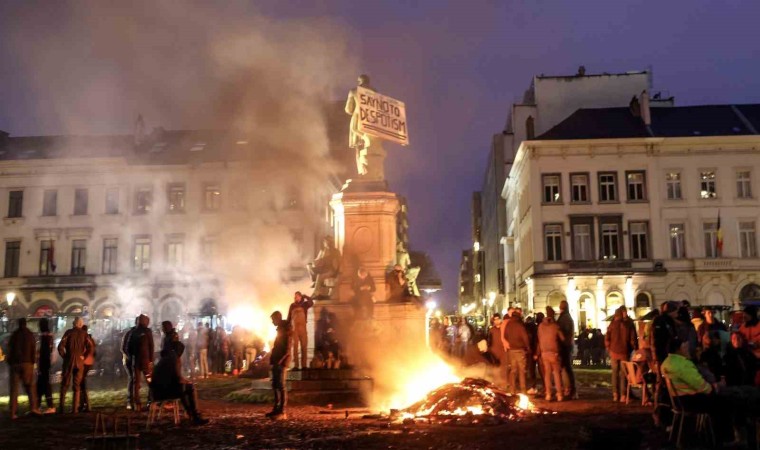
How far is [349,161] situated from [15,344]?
2347cm

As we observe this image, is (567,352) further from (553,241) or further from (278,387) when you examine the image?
(553,241)

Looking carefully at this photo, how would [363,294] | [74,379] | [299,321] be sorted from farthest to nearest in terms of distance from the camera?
[363,294], [299,321], [74,379]

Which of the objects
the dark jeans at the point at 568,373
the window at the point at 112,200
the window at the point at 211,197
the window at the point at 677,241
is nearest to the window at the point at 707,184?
the window at the point at 677,241

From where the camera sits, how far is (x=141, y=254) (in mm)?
50156

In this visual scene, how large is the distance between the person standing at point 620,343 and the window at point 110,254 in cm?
4274

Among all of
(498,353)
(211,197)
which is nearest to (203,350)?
(498,353)

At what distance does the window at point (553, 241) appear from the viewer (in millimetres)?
43156

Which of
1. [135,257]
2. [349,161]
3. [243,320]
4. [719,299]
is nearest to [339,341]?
[243,320]

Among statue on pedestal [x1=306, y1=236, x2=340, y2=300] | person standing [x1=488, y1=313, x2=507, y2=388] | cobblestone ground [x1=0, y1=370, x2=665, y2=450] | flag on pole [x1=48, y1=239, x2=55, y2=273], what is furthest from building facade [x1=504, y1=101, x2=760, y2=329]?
flag on pole [x1=48, y1=239, x2=55, y2=273]

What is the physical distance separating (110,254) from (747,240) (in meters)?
41.2

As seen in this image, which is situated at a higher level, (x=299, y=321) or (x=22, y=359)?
(x=299, y=321)

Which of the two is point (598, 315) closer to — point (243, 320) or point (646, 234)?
point (646, 234)

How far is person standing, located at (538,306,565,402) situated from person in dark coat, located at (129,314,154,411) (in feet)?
24.3

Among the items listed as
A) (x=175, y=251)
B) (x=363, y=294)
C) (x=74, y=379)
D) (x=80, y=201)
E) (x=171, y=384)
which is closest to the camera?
(x=171, y=384)
